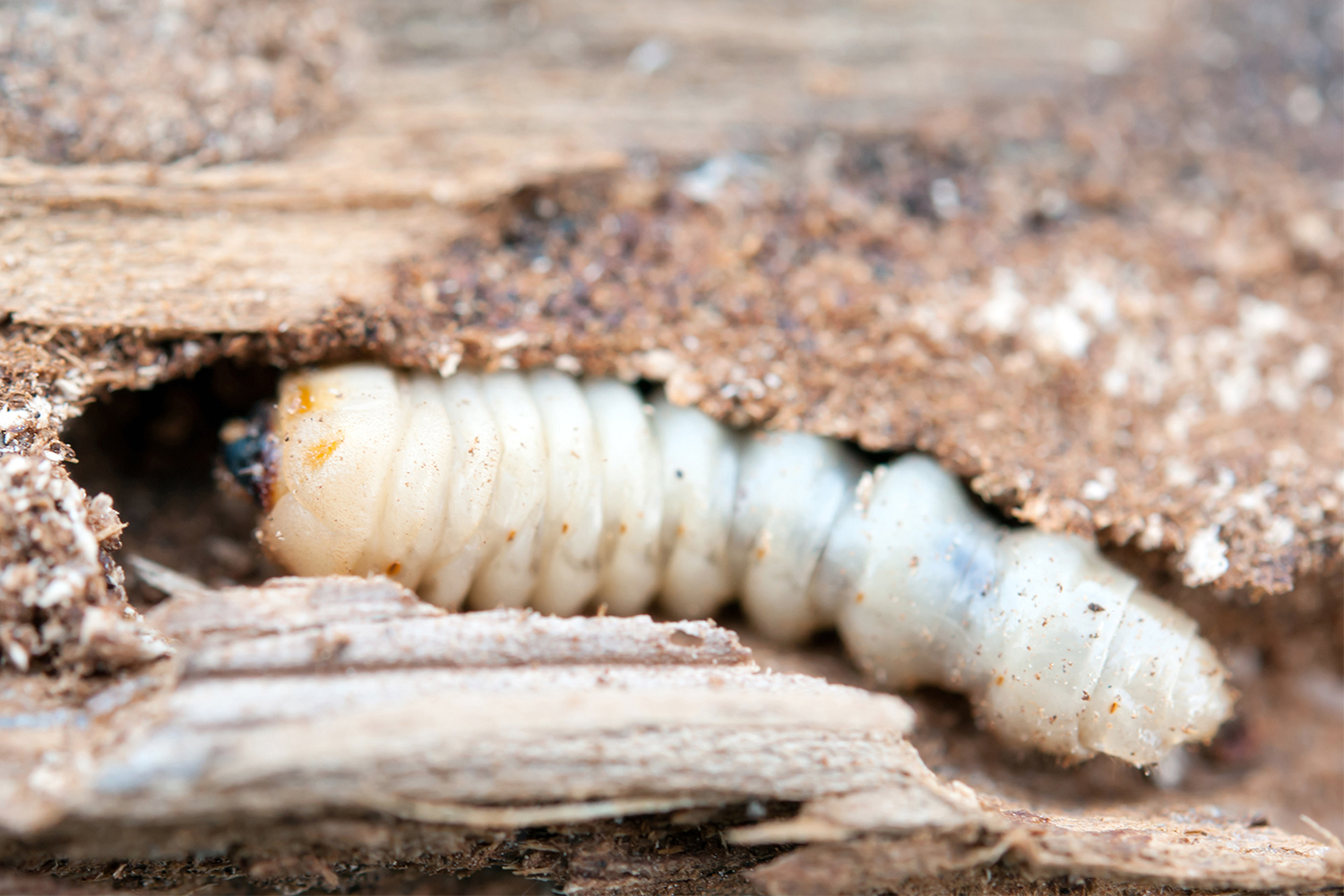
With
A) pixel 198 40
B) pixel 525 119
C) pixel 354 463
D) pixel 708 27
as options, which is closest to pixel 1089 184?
pixel 708 27

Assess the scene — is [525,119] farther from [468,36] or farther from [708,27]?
[708,27]

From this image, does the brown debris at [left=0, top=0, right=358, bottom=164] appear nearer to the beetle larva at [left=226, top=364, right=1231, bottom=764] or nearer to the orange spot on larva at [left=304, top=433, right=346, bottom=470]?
the beetle larva at [left=226, top=364, right=1231, bottom=764]

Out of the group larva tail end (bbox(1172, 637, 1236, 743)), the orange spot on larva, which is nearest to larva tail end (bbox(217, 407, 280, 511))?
the orange spot on larva

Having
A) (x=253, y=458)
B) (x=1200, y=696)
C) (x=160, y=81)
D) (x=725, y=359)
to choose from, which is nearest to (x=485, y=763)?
(x=253, y=458)

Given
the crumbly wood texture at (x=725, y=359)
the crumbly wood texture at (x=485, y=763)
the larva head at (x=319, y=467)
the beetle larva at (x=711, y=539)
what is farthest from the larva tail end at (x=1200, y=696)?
the larva head at (x=319, y=467)

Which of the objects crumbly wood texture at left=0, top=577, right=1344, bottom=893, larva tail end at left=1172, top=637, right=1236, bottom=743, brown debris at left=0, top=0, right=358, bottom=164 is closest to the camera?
crumbly wood texture at left=0, top=577, right=1344, bottom=893

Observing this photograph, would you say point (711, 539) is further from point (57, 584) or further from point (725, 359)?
point (57, 584)

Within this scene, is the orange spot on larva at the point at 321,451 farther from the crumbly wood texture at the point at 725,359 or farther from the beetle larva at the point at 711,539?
the crumbly wood texture at the point at 725,359
